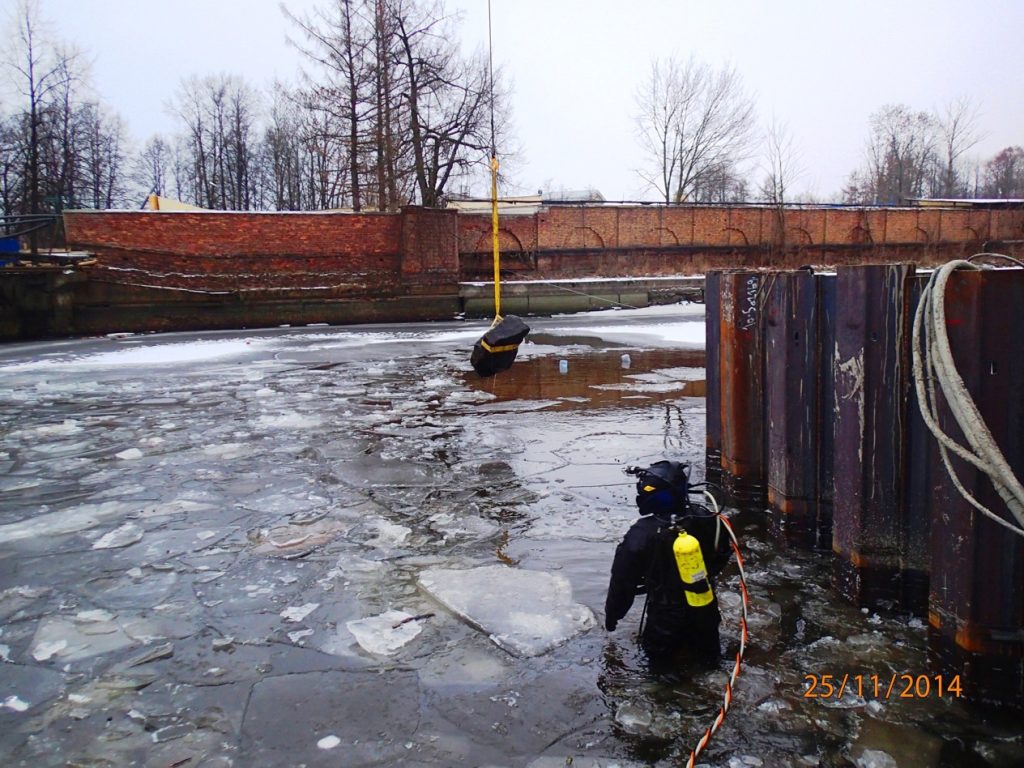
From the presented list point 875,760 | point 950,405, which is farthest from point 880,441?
point 875,760

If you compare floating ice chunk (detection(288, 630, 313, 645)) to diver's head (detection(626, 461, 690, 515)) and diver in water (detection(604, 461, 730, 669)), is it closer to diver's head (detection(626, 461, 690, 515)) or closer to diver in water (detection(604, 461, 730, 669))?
diver in water (detection(604, 461, 730, 669))

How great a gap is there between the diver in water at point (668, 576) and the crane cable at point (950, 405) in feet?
3.22

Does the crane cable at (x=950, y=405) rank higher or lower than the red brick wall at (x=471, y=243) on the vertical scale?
lower

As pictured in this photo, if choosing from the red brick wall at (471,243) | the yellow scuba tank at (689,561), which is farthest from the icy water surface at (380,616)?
the red brick wall at (471,243)

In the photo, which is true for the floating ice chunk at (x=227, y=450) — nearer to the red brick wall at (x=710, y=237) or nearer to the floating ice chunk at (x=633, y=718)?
the floating ice chunk at (x=633, y=718)

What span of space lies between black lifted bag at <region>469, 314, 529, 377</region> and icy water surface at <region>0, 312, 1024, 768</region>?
161cm

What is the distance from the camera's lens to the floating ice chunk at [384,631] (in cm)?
359

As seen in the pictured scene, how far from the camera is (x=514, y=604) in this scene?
4.00 m

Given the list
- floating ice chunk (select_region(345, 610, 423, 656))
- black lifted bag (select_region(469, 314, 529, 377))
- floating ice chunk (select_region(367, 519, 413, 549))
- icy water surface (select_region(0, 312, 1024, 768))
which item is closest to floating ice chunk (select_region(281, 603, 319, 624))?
icy water surface (select_region(0, 312, 1024, 768))

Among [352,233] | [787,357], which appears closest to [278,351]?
[352,233]

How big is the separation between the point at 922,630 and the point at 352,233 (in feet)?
78.2

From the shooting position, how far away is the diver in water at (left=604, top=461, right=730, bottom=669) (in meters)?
3.25
